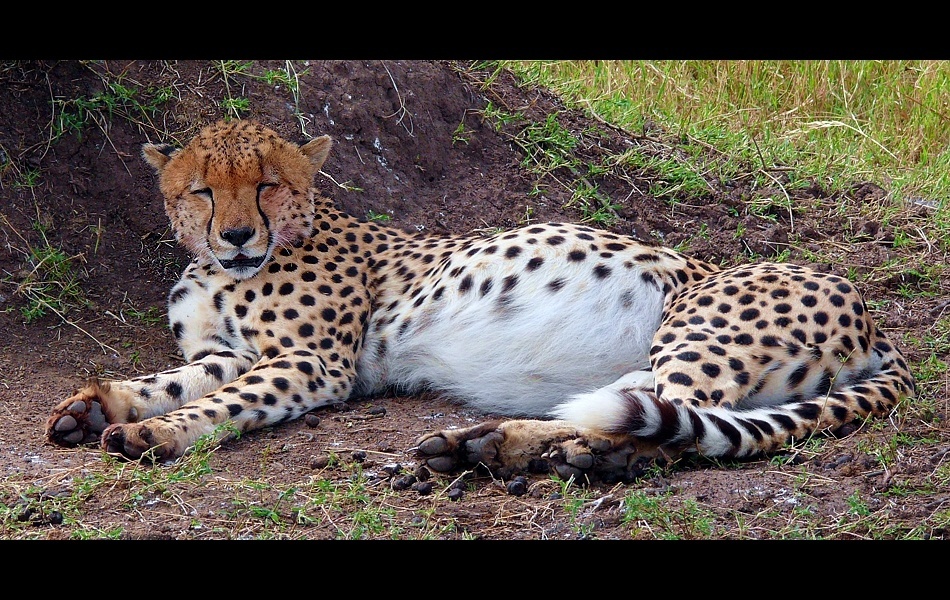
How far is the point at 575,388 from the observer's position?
12.3 ft

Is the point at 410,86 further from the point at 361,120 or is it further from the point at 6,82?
the point at 6,82

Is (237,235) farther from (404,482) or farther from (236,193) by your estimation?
(404,482)

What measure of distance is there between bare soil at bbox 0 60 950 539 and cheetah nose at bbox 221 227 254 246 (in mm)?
669

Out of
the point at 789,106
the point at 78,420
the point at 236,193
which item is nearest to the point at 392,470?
the point at 78,420

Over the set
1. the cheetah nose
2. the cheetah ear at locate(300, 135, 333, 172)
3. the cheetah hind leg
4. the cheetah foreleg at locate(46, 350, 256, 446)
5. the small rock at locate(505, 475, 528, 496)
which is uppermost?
the cheetah ear at locate(300, 135, 333, 172)

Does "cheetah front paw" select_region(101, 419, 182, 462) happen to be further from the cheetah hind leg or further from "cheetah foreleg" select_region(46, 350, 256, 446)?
the cheetah hind leg

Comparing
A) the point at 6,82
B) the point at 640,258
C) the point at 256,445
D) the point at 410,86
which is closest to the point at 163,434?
the point at 256,445

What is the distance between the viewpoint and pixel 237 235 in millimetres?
3742

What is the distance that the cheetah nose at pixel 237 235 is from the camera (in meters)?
3.73

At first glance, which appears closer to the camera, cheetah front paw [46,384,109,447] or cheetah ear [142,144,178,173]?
cheetah front paw [46,384,109,447]

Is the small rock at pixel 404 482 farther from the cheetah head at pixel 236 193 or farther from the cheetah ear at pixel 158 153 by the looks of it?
the cheetah ear at pixel 158 153

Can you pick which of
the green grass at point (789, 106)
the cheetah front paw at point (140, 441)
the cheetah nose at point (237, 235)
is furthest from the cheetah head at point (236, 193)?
the green grass at point (789, 106)

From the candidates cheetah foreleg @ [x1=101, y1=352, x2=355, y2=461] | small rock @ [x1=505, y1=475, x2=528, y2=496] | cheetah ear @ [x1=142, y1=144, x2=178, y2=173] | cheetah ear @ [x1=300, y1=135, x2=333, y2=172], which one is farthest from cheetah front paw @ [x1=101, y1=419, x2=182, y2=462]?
cheetah ear @ [x1=300, y1=135, x2=333, y2=172]

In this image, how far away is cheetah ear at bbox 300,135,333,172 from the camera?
13.3 ft
